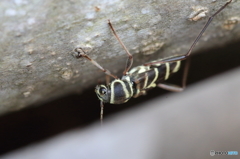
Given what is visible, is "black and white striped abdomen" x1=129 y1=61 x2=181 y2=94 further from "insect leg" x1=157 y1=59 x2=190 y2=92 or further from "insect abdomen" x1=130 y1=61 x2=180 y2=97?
"insect leg" x1=157 y1=59 x2=190 y2=92

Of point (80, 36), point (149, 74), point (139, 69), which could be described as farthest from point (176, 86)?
point (80, 36)

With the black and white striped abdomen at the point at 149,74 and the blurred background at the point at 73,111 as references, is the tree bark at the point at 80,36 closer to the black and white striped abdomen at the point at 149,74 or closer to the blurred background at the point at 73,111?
the black and white striped abdomen at the point at 149,74

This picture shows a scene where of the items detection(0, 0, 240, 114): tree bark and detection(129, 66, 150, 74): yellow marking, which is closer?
detection(0, 0, 240, 114): tree bark

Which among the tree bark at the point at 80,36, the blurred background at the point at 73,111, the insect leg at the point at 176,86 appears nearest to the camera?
the tree bark at the point at 80,36

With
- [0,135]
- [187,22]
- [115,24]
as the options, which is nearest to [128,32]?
[115,24]

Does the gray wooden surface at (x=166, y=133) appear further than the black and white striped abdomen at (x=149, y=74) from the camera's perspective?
No

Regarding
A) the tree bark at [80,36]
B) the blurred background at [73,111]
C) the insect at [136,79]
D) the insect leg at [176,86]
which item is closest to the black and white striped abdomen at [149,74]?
the insect at [136,79]

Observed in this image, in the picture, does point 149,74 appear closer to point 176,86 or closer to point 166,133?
point 176,86

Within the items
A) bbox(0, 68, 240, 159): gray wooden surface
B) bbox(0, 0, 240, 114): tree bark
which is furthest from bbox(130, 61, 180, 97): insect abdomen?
bbox(0, 68, 240, 159): gray wooden surface

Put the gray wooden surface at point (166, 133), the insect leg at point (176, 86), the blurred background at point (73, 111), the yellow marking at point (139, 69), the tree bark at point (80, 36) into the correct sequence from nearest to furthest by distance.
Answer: the tree bark at point (80, 36)
the gray wooden surface at point (166, 133)
the yellow marking at point (139, 69)
the blurred background at point (73, 111)
the insect leg at point (176, 86)
